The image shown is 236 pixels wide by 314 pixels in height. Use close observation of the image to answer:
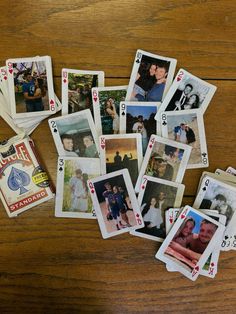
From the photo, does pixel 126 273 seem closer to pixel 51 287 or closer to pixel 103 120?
pixel 51 287

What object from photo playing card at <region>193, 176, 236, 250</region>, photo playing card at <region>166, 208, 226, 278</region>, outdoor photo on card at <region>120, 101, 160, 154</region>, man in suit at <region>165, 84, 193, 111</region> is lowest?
photo playing card at <region>166, 208, 226, 278</region>

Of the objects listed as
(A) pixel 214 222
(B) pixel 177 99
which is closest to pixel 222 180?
(A) pixel 214 222

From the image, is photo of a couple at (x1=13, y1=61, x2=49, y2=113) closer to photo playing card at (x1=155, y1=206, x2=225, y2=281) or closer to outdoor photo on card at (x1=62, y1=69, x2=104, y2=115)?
outdoor photo on card at (x1=62, y1=69, x2=104, y2=115)

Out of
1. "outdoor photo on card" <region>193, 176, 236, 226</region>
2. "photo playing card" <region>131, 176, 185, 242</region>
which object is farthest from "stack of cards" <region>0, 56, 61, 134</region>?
"outdoor photo on card" <region>193, 176, 236, 226</region>

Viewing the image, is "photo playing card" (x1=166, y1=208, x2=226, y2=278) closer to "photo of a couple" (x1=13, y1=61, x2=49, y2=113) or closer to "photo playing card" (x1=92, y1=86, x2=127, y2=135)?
"photo playing card" (x1=92, y1=86, x2=127, y2=135)

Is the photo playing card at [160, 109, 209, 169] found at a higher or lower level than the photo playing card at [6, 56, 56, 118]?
lower

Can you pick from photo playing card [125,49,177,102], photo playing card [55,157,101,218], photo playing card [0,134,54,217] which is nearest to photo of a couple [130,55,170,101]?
photo playing card [125,49,177,102]
